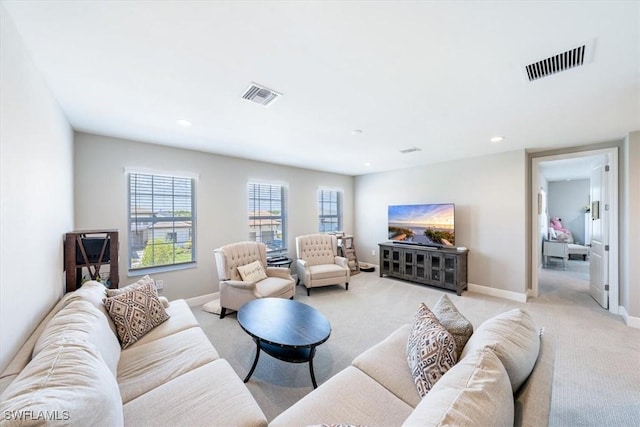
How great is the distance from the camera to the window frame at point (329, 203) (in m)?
5.87

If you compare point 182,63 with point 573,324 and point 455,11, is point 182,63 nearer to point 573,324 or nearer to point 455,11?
point 455,11

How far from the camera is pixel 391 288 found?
4.60m

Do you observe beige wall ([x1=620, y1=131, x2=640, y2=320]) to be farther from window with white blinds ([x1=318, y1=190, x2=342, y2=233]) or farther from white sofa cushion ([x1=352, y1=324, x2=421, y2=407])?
window with white blinds ([x1=318, y1=190, x2=342, y2=233])

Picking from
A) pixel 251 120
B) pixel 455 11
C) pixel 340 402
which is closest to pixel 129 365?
pixel 340 402

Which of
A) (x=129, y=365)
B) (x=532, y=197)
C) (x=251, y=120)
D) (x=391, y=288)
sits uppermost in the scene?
(x=251, y=120)

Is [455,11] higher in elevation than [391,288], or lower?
higher

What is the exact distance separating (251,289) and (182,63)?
8.08ft

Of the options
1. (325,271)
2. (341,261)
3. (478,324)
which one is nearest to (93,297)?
(325,271)

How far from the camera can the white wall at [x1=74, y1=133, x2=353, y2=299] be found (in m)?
3.08

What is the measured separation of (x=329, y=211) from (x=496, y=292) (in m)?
3.68

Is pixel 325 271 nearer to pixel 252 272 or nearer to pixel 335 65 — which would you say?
pixel 252 272

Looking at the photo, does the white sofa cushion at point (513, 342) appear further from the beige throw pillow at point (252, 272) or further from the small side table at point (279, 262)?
the small side table at point (279, 262)

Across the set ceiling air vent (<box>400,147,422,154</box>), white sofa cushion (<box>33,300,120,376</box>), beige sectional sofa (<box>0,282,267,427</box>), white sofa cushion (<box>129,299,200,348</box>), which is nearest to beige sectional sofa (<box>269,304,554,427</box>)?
beige sectional sofa (<box>0,282,267,427</box>)

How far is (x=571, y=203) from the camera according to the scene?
7746 millimetres
